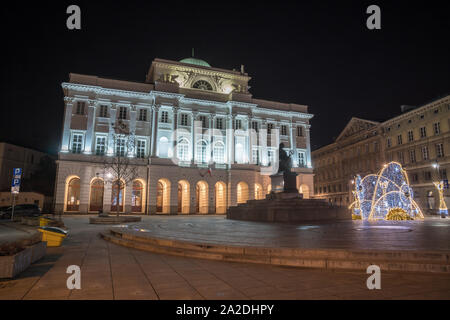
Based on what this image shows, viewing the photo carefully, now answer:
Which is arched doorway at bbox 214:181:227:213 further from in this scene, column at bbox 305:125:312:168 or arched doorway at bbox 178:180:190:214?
column at bbox 305:125:312:168

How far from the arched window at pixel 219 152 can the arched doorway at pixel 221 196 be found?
12.2 ft

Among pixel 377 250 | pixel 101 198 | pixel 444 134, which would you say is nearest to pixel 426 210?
pixel 444 134

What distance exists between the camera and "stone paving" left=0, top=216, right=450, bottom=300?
14.4 ft

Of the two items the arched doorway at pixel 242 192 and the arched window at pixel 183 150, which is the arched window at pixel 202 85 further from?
the arched doorway at pixel 242 192

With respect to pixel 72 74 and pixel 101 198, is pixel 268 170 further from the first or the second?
pixel 72 74

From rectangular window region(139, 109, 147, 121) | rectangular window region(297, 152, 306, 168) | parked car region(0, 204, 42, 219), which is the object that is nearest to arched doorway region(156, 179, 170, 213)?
rectangular window region(139, 109, 147, 121)

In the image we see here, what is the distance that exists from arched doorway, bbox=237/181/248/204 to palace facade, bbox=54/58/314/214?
160 millimetres

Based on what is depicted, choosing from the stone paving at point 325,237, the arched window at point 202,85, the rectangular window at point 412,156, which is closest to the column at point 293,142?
the arched window at point 202,85

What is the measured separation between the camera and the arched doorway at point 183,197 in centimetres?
4203

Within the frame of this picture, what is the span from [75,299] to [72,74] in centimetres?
4271

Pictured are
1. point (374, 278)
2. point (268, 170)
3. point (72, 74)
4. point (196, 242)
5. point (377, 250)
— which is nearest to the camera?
point (374, 278)

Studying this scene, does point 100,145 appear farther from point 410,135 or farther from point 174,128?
point 410,135

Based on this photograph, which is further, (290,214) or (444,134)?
(444,134)

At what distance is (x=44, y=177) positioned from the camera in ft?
172
